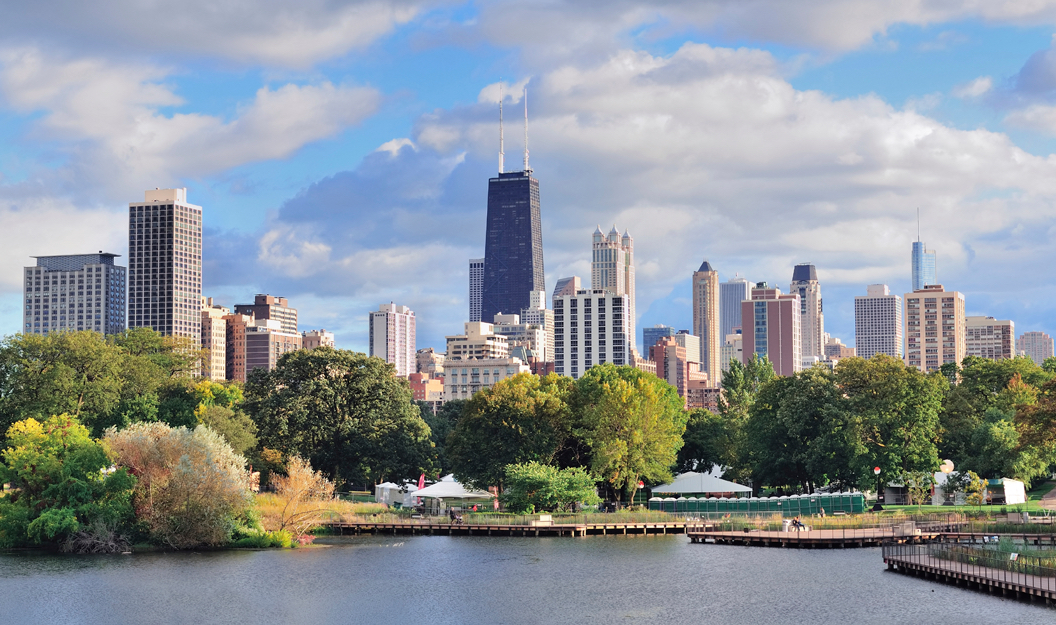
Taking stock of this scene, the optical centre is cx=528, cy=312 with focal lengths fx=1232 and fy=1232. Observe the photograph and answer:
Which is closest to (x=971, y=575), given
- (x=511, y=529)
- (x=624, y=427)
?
(x=511, y=529)

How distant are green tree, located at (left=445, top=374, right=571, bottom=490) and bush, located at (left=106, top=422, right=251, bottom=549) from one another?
899 inches

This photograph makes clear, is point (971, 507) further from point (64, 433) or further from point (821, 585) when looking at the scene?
point (64, 433)

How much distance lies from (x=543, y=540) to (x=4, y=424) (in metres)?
49.5

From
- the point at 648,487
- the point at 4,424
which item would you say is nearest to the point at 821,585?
the point at 648,487

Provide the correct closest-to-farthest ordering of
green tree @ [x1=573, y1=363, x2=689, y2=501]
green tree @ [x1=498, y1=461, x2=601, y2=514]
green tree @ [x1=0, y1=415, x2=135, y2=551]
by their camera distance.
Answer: green tree @ [x1=0, y1=415, x2=135, y2=551], green tree @ [x1=498, y1=461, x2=601, y2=514], green tree @ [x1=573, y1=363, x2=689, y2=501]

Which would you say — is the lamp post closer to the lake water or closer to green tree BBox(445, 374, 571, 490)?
the lake water

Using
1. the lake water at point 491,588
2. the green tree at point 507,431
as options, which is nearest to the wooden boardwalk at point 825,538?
the lake water at point 491,588

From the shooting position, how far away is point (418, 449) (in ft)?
354

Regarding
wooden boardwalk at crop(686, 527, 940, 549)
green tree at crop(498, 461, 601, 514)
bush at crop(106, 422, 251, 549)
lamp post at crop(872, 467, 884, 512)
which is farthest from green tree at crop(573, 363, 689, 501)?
bush at crop(106, 422, 251, 549)

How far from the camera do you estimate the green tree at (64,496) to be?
75.7 m

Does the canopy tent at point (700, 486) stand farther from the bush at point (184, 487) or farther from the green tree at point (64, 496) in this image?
the green tree at point (64, 496)

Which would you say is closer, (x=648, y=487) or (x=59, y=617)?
(x=59, y=617)

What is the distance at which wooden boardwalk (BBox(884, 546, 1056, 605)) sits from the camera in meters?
54.2

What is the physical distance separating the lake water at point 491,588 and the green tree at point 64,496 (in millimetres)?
2292
